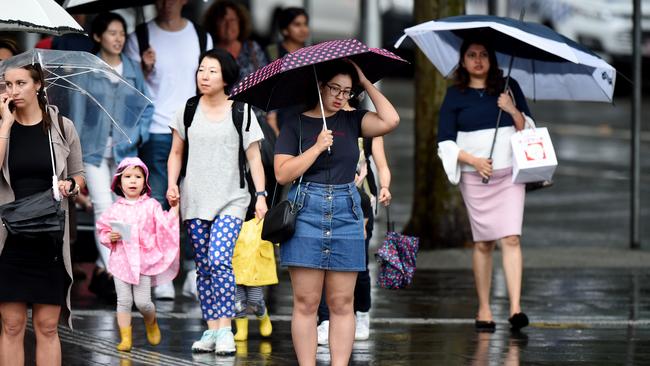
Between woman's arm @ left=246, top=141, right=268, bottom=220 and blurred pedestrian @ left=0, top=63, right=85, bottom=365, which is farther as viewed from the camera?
woman's arm @ left=246, top=141, right=268, bottom=220

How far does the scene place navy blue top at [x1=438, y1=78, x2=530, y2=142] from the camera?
10.3 m

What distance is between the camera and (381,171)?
31.0 feet

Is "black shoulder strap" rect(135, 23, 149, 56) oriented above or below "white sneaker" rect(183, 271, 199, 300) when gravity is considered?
above

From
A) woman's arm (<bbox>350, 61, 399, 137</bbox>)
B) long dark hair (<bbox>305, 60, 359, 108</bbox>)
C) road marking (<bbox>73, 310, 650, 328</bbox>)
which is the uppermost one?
long dark hair (<bbox>305, 60, 359, 108</bbox>)

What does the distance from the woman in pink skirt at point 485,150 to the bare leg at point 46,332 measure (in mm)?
3403

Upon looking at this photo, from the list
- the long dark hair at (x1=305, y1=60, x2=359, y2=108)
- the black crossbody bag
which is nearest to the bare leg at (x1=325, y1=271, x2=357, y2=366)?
the black crossbody bag

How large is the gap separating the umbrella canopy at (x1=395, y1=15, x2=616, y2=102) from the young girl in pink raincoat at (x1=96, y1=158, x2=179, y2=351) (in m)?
2.01

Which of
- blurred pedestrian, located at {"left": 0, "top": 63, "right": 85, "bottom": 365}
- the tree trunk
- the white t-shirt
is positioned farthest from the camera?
the tree trunk

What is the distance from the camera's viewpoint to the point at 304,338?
8.05 metres

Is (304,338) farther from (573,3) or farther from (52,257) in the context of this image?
(573,3)

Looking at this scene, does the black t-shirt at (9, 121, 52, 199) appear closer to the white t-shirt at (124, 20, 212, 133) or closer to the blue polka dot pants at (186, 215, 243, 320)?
the blue polka dot pants at (186, 215, 243, 320)

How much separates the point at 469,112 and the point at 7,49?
306 cm

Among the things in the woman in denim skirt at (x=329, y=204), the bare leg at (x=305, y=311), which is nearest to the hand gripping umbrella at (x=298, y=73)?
the woman in denim skirt at (x=329, y=204)

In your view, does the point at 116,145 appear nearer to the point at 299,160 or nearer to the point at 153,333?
the point at 153,333
